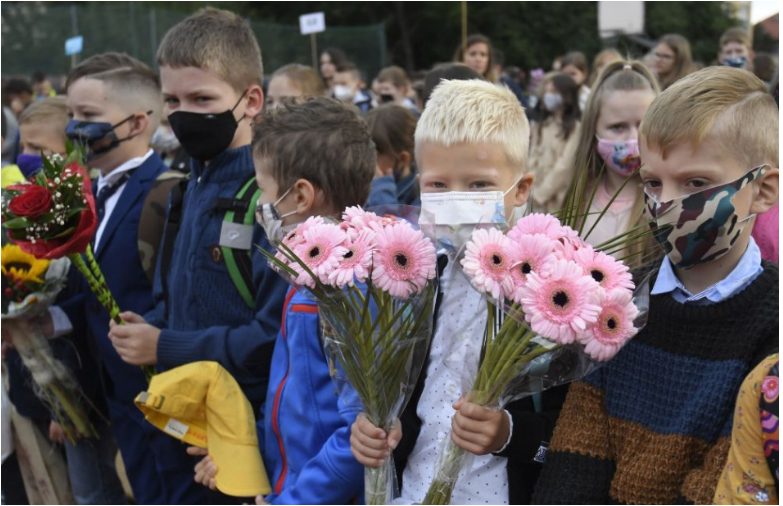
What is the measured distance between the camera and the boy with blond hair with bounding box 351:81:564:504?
243 cm

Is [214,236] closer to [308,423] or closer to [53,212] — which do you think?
[53,212]

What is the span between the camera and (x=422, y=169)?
2.74m

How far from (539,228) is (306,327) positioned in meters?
1.14

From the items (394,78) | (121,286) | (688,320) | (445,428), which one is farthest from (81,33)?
(688,320)

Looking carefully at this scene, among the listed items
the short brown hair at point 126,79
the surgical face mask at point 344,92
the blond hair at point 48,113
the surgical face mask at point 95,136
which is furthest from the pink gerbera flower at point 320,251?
the surgical face mask at point 344,92

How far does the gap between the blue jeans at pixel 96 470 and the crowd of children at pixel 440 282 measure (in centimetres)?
1

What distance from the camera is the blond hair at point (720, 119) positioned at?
2.22 metres

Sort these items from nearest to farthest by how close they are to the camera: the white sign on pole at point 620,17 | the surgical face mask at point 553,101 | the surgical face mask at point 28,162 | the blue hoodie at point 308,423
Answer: the blue hoodie at point 308,423
the surgical face mask at point 28,162
the surgical face mask at point 553,101
the white sign on pole at point 620,17

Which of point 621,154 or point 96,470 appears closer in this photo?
point 621,154

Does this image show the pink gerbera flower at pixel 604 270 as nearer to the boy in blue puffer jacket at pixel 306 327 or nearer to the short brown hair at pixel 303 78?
the boy in blue puffer jacket at pixel 306 327

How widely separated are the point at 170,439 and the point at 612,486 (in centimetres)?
234

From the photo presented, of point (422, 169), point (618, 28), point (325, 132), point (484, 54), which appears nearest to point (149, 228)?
point (325, 132)

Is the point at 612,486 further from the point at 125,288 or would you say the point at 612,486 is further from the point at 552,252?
the point at 125,288

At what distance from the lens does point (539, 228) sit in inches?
78.6
